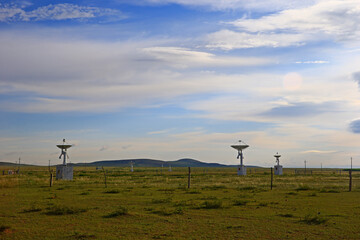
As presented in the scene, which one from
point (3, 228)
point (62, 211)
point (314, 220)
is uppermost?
point (314, 220)

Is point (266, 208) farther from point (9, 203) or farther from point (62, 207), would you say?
point (9, 203)

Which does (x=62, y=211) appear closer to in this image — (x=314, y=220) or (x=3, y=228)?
(x=3, y=228)

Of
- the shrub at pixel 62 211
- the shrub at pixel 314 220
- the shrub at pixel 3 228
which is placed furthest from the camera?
the shrub at pixel 62 211

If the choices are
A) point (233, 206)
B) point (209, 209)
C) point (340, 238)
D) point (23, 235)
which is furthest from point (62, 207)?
point (340, 238)

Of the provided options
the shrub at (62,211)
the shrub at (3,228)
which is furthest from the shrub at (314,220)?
the shrub at (3,228)

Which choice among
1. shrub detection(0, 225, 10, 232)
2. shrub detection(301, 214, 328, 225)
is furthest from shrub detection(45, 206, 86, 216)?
shrub detection(301, 214, 328, 225)

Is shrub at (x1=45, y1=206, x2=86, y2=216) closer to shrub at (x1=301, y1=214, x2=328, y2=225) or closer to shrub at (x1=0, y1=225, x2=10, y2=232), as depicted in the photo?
shrub at (x1=0, y1=225, x2=10, y2=232)

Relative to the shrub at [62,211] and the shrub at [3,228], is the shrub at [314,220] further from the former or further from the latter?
the shrub at [3,228]

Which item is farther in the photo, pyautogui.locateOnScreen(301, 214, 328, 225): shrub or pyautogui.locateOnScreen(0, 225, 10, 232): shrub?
pyautogui.locateOnScreen(301, 214, 328, 225): shrub

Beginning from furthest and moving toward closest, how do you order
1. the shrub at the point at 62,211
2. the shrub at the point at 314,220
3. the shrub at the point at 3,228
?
1. the shrub at the point at 62,211
2. the shrub at the point at 314,220
3. the shrub at the point at 3,228

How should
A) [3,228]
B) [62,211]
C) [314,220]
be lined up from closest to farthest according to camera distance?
[3,228] → [314,220] → [62,211]

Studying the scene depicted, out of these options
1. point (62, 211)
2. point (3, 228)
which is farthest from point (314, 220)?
point (3, 228)

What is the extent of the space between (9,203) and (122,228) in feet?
37.8

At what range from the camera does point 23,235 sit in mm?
13586
